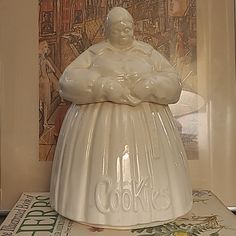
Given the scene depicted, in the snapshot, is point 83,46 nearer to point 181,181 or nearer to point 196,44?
point 196,44

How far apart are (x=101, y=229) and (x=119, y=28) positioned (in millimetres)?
264

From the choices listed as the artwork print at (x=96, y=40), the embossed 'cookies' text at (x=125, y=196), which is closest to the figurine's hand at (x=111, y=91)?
the embossed 'cookies' text at (x=125, y=196)

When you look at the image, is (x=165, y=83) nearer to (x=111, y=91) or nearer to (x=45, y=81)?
(x=111, y=91)

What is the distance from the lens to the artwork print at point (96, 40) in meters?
0.74

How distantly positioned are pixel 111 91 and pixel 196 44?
0.31 meters

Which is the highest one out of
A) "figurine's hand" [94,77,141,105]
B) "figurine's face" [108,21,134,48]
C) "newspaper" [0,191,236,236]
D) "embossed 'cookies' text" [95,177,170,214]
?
"figurine's face" [108,21,134,48]

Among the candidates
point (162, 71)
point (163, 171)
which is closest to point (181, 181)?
point (163, 171)

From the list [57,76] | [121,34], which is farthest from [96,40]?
[121,34]

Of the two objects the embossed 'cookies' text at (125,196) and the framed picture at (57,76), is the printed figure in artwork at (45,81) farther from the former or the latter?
the embossed 'cookies' text at (125,196)

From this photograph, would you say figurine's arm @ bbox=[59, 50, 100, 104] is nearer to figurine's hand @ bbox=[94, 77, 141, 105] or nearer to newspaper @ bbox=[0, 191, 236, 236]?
figurine's hand @ bbox=[94, 77, 141, 105]

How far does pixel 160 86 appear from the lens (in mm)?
511

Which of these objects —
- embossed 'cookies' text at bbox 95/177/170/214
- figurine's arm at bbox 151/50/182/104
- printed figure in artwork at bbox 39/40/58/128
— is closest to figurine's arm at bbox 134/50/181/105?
figurine's arm at bbox 151/50/182/104

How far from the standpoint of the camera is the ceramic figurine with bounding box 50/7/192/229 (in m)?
0.50

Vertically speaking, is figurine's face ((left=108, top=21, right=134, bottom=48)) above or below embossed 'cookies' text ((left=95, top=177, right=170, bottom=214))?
above
